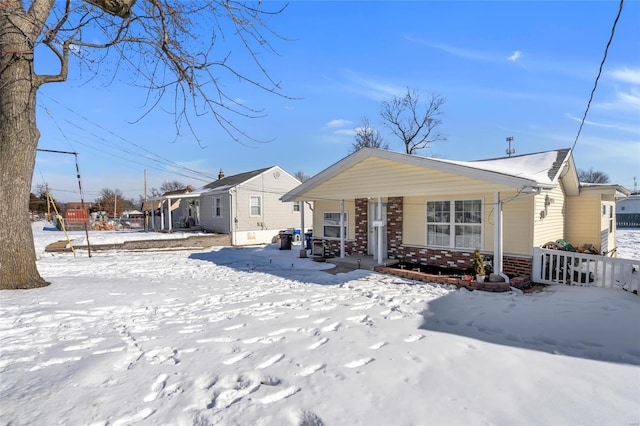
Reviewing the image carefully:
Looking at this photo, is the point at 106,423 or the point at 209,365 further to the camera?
the point at 209,365

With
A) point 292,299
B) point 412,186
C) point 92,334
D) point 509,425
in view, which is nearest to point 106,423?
point 92,334

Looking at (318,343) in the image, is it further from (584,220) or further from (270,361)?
(584,220)

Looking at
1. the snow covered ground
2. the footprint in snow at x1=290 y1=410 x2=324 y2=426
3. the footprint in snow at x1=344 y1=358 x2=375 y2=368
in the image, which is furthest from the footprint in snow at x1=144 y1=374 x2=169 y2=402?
the footprint in snow at x1=344 y1=358 x2=375 y2=368

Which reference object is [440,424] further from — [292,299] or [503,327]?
[292,299]

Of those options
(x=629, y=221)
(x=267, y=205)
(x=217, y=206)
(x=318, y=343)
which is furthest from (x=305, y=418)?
(x=629, y=221)

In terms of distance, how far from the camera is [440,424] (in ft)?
8.18

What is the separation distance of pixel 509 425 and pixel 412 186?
24.9 feet

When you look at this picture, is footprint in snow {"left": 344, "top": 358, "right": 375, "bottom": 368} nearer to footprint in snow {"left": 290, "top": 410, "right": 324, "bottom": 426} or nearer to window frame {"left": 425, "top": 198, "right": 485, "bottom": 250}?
footprint in snow {"left": 290, "top": 410, "right": 324, "bottom": 426}

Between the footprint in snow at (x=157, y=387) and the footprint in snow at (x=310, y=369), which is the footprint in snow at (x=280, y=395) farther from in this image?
the footprint in snow at (x=157, y=387)

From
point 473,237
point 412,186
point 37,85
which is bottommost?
point 473,237

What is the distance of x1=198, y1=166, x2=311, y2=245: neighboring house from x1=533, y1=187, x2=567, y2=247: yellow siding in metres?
13.3

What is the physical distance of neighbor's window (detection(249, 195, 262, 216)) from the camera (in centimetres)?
2078

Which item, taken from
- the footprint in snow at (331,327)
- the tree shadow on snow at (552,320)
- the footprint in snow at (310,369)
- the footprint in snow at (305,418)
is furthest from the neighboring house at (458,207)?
the footprint in snow at (305,418)

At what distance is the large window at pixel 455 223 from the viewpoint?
31.0 ft
